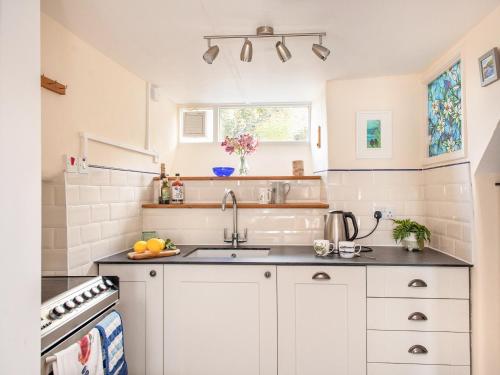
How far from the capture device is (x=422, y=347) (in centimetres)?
203

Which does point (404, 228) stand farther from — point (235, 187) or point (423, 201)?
point (235, 187)

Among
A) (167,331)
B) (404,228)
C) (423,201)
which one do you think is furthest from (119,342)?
(423,201)

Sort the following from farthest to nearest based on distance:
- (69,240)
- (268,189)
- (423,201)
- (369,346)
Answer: (268,189)
(423,201)
(369,346)
(69,240)

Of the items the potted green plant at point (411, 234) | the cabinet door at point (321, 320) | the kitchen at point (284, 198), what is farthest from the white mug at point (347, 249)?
the potted green plant at point (411, 234)

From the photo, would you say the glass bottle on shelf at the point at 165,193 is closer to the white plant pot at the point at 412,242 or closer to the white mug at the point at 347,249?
the white mug at the point at 347,249

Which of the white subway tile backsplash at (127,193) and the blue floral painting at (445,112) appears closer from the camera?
the blue floral painting at (445,112)

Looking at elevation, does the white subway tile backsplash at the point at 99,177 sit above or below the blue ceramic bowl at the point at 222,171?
below

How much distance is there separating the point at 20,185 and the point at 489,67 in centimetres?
202

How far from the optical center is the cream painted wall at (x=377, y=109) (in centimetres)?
262

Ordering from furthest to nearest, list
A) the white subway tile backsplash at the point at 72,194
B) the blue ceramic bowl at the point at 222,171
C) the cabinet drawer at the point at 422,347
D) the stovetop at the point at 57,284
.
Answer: the blue ceramic bowl at the point at 222,171
the cabinet drawer at the point at 422,347
the white subway tile backsplash at the point at 72,194
the stovetop at the point at 57,284

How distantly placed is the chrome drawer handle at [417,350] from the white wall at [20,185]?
1.97 m

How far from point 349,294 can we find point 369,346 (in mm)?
320

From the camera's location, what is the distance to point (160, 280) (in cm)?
217

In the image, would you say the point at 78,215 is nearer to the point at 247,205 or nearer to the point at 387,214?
the point at 247,205
